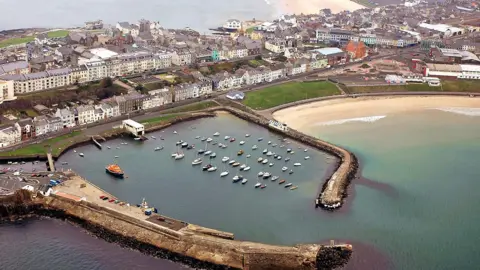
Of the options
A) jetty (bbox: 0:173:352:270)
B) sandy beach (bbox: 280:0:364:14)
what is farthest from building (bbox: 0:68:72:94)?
sandy beach (bbox: 280:0:364:14)

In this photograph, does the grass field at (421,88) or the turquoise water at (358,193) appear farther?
the grass field at (421,88)

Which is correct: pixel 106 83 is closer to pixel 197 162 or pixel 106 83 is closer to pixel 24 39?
pixel 197 162

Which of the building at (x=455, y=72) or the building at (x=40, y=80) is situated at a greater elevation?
the building at (x=455, y=72)

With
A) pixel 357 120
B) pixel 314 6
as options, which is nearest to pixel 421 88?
pixel 357 120

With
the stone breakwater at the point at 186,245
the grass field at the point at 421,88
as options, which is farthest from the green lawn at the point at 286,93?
the stone breakwater at the point at 186,245

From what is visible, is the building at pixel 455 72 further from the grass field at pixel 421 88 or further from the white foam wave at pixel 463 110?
the white foam wave at pixel 463 110

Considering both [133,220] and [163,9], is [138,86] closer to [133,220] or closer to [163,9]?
[133,220]
